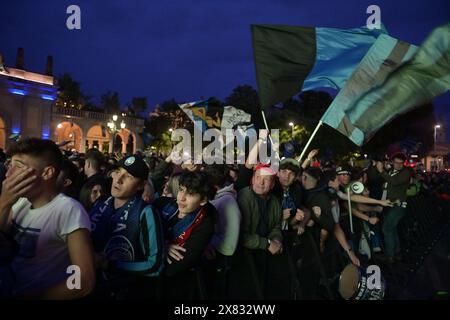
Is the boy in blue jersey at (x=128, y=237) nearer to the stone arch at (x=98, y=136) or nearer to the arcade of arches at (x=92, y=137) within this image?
the arcade of arches at (x=92, y=137)

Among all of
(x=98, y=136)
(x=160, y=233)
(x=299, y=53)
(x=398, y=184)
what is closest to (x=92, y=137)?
(x=98, y=136)

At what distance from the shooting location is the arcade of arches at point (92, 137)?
159ft

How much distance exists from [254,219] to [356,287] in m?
1.74

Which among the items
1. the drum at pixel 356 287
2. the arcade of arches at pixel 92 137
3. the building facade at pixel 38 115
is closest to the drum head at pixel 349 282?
the drum at pixel 356 287

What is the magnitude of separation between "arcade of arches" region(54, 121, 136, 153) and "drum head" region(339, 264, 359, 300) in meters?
42.4

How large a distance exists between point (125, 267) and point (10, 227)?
2.93 feet

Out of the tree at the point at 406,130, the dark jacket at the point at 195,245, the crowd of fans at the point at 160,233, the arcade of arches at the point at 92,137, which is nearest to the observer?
the crowd of fans at the point at 160,233

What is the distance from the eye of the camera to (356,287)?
5.00 m

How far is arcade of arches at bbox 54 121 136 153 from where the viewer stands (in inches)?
1912

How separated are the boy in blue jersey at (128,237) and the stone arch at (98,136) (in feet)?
167

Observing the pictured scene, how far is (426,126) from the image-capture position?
45219 mm

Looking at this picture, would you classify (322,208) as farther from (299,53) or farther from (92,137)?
(92,137)
